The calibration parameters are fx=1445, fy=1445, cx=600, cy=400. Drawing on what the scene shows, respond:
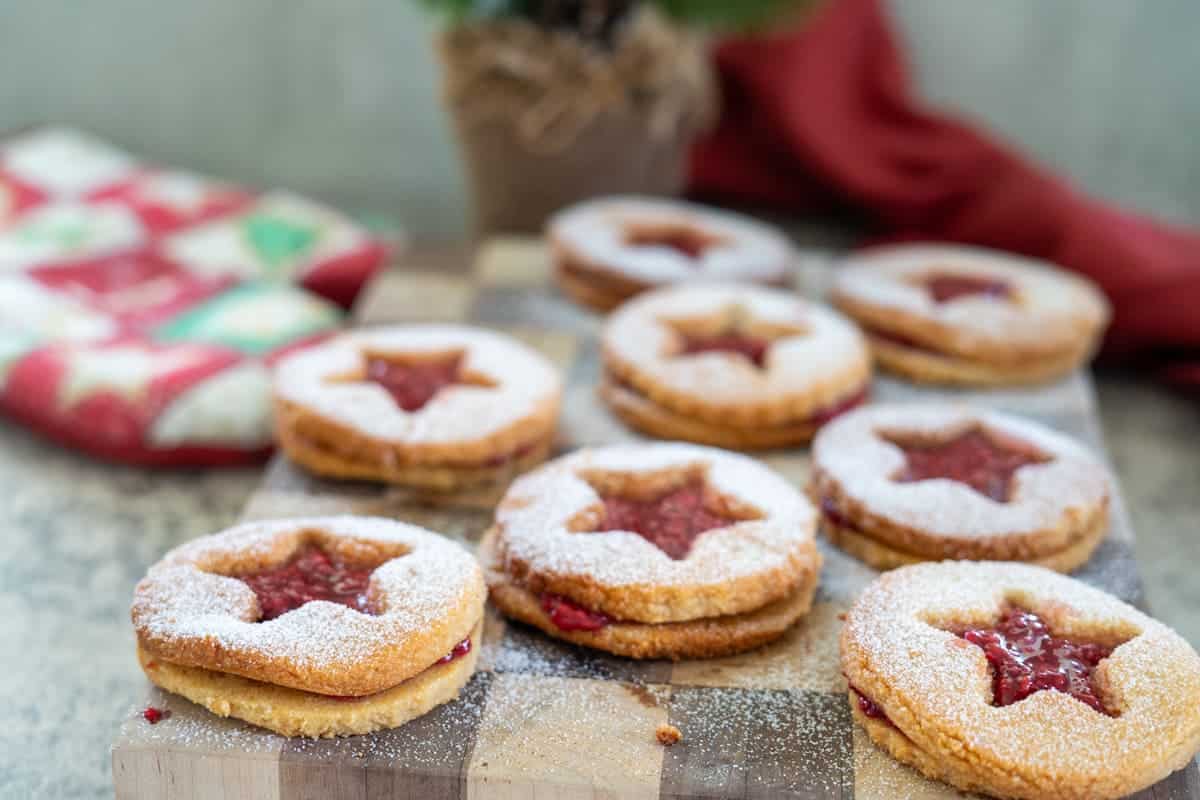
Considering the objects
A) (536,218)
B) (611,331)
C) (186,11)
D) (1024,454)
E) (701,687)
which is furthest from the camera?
(186,11)

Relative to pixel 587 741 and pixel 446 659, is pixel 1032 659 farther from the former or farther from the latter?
pixel 446 659

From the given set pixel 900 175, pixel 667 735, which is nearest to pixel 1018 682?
pixel 667 735

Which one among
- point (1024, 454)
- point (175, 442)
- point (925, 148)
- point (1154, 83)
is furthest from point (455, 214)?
point (1024, 454)

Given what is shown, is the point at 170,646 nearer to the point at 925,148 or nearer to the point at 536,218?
the point at 536,218

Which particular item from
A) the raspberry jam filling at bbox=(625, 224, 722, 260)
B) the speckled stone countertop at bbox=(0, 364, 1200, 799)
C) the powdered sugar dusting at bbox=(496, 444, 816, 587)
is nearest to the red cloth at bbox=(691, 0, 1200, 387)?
the speckled stone countertop at bbox=(0, 364, 1200, 799)

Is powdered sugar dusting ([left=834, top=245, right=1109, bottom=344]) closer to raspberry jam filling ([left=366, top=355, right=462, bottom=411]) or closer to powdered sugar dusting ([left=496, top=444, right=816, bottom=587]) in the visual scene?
powdered sugar dusting ([left=496, top=444, right=816, bottom=587])
